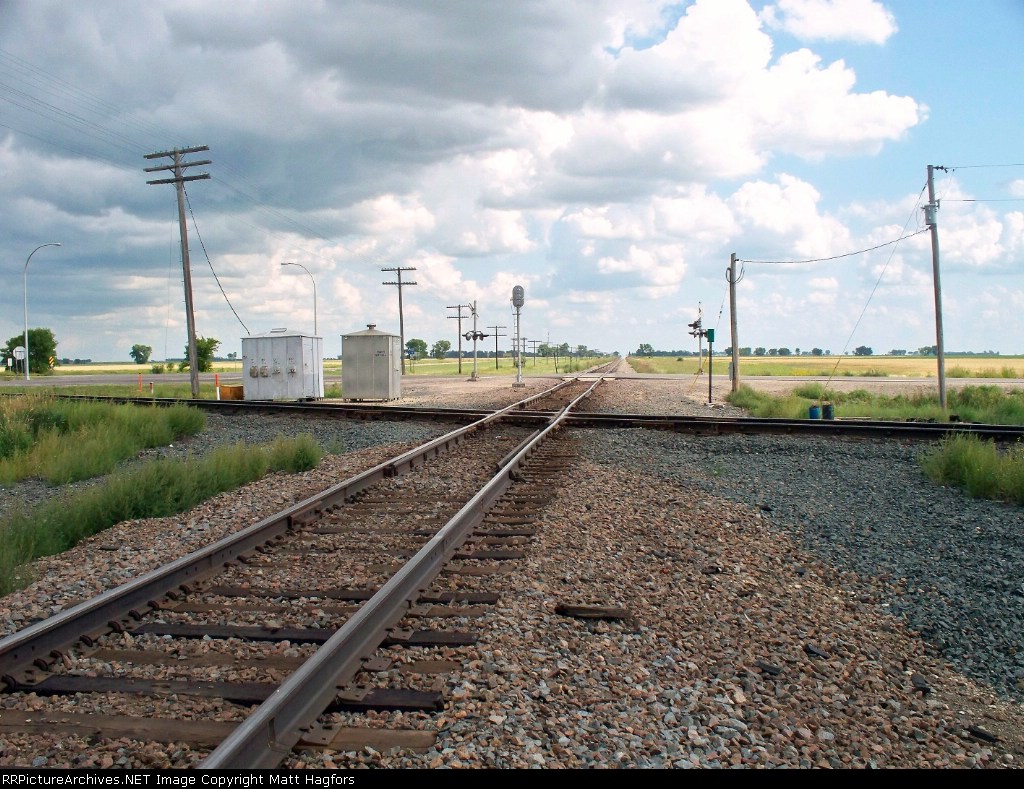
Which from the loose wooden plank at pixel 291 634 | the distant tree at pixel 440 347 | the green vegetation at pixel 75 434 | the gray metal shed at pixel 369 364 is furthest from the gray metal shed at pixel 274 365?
the distant tree at pixel 440 347

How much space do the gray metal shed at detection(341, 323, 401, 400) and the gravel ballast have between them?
60.8 ft

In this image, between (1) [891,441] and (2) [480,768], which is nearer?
(2) [480,768]

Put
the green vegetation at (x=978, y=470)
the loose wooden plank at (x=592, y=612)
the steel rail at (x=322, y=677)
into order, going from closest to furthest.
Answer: the steel rail at (x=322, y=677), the loose wooden plank at (x=592, y=612), the green vegetation at (x=978, y=470)

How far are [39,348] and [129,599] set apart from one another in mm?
94702

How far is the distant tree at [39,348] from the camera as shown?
8675 cm

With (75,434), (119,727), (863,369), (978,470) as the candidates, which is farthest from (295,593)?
(863,369)

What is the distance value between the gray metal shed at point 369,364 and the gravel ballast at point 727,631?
730 inches

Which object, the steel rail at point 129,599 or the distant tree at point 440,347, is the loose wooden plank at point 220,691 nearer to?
the steel rail at point 129,599

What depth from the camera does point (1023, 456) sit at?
11172 millimetres

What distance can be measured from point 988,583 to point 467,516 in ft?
14.6

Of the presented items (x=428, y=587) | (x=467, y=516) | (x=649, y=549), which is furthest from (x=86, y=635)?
(x=649, y=549)

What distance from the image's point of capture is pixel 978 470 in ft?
34.9

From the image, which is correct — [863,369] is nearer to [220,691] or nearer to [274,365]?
[274,365]
